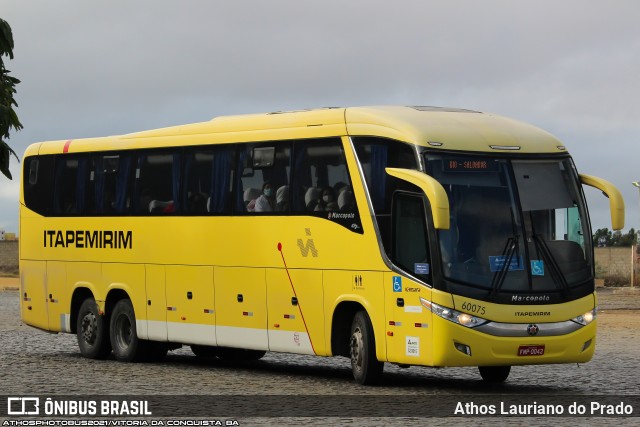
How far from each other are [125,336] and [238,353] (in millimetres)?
1946

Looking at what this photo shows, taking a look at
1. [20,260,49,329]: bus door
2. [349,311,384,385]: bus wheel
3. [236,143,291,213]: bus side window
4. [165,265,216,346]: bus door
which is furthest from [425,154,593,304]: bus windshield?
[20,260,49,329]: bus door

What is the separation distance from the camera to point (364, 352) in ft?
67.3

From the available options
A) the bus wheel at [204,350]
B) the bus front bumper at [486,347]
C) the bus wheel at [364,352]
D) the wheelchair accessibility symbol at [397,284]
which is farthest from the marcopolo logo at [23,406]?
the bus wheel at [204,350]

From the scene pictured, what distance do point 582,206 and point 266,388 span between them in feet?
15.8

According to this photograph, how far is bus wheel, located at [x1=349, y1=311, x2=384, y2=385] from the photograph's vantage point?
66.9 ft

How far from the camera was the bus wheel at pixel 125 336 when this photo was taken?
2600 centimetres

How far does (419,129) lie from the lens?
784 inches

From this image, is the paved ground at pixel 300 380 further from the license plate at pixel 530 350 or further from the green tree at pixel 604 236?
the green tree at pixel 604 236

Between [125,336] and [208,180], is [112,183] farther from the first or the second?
[208,180]

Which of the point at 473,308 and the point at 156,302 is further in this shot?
the point at 156,302

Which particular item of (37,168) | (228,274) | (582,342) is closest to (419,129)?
(582,342)

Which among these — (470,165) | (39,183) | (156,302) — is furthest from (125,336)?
(470,165)

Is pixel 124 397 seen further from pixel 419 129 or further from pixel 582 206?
pixel 582 206

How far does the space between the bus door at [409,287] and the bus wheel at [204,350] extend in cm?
730
